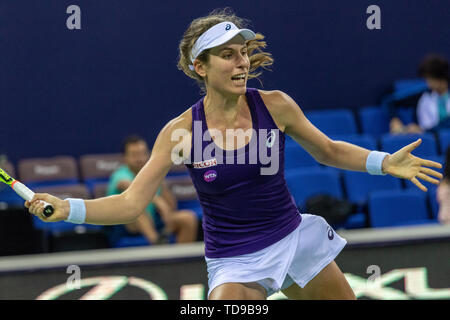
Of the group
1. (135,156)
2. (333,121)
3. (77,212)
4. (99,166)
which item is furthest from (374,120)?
(77,212)

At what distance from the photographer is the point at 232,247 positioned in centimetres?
307

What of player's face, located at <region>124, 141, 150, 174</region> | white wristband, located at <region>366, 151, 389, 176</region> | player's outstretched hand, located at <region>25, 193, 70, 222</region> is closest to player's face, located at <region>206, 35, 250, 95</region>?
white wristband, located at <region>366, 151, 389, 176</region>

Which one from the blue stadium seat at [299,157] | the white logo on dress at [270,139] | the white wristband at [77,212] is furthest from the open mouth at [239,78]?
the blue stadium seat at [299,157]

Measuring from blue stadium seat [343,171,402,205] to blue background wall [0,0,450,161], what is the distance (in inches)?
41.5

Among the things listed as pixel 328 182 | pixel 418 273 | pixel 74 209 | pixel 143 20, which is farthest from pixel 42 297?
pixel 143 20

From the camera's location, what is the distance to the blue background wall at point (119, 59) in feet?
23.0

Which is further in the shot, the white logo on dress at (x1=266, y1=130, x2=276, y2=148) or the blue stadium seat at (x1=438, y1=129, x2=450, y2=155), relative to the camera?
the blue stadium seat at (x1=438, y1=129, x2=450, y2=155)

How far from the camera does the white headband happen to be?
304cm

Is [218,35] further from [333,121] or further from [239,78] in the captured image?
[333,121]

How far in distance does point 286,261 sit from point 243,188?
1.10 feet

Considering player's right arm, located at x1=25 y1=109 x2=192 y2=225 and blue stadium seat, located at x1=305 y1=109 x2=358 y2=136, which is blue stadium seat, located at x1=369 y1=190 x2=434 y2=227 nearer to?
blue stadium seat, located at x1=305 y1=109 x2=358 y2=136

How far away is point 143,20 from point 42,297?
12.4 ft

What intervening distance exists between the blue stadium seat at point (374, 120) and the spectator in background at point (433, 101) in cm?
40
